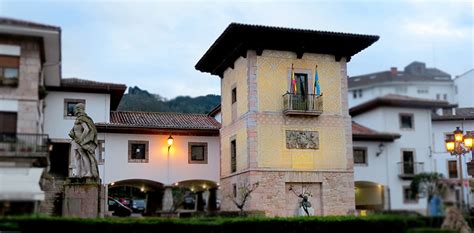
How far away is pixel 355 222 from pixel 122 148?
16333 mm

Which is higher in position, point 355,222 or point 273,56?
point 273,56

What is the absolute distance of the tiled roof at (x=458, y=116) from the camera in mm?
6005

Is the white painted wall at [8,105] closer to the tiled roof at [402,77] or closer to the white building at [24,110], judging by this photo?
the white building at [24,110]

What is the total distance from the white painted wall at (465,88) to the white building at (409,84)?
25 cm

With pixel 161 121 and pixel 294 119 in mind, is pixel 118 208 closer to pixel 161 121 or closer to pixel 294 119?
pixel 161 121

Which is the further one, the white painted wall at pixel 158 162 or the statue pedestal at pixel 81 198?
the white painted wall at pixel 158 162

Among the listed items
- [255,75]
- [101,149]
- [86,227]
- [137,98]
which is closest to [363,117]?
[86,227]

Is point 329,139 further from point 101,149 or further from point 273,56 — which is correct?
point 101,149

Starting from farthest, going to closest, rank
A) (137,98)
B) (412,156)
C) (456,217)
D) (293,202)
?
(137,98), (293,202), (456,217), (412,156)

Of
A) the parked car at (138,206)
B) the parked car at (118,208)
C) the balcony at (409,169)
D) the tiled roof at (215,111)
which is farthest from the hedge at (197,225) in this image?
the tiled roof at (215,111)

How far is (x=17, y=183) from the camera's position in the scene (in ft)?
29.9

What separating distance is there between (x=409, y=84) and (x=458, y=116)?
2062 millimetres

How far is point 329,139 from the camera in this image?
21.5 metres

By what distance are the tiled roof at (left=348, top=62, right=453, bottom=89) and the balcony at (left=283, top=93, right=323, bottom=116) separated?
48.4 feet
